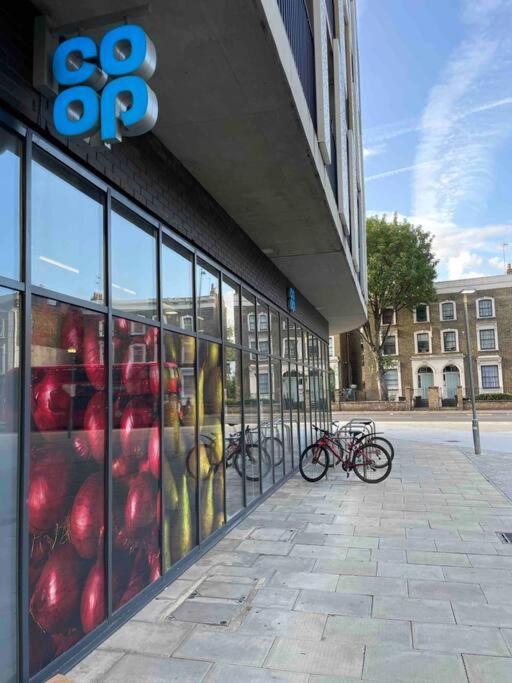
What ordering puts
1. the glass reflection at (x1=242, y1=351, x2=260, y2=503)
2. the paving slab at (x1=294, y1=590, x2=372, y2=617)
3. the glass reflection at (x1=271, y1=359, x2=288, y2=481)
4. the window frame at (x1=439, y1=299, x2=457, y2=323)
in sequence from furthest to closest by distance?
the window frame at (x1=439, y1=299, x2=457, y2=323) < the glass reflection at (x1=271, y1=359, x2=288, y2=481) < the glass reflection at (x1=242, y1=351, x2=260, y2=503) < the paving slab at (x1=294, y1=590, x2=372, y2=617)

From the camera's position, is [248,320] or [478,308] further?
[478,308]

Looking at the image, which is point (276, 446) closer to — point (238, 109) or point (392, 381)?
point (238, 109)

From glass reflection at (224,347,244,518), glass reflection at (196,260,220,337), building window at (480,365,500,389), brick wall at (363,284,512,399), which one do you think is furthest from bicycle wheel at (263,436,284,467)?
building window at (480,365,500,389)

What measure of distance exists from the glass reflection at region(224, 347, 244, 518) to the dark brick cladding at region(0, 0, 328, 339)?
53.4 inches

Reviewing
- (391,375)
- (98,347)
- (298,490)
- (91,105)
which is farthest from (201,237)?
(391,375)

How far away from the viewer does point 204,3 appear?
10.3 ft

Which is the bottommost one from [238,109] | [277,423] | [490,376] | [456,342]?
[277,423]

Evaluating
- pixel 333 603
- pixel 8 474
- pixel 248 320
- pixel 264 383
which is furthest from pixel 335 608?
pixel 264 383

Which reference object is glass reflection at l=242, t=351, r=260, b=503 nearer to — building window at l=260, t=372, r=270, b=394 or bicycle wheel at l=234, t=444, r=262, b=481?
bicycle wheel at l=234, t=444, r=262, b=481

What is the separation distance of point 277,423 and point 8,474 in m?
7.61

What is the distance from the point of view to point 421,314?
50.2 metres

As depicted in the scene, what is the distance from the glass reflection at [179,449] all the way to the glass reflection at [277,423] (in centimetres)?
423

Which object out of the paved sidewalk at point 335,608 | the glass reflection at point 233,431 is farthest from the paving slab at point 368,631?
the glass reflection at point 233,431

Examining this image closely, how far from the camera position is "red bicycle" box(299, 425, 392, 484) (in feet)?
33.6
